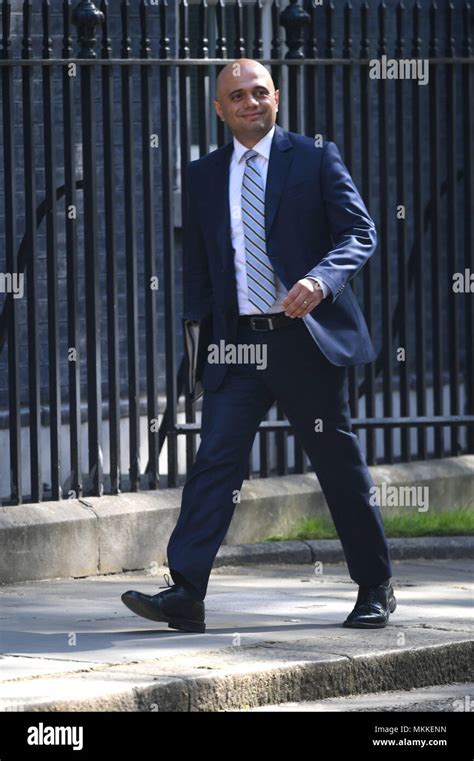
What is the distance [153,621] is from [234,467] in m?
0.64

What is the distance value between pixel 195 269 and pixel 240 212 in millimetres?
319

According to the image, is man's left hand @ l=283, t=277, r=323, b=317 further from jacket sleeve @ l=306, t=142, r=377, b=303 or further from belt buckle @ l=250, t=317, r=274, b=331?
belt buckle @ l=250, t=317, r=274, b=331

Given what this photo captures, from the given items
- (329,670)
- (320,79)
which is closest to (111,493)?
(329,670)

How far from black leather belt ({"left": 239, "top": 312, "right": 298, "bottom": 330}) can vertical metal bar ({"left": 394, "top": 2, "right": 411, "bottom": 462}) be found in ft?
8.68

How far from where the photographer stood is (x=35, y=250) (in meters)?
7.93

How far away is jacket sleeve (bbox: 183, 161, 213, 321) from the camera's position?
655cm

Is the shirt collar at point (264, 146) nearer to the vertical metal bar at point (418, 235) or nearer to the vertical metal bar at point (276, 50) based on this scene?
the vertical metal bar at point (276, 50)

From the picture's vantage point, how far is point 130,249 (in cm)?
822

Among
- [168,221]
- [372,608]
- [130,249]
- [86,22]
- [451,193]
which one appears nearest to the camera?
[372,608]

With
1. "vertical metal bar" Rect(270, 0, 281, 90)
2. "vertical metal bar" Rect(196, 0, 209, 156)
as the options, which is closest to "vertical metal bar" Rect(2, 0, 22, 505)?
"vertical metal bar" Rect(196, 0, 209, 156)

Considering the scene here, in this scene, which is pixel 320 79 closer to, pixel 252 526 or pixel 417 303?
pixel 417 303

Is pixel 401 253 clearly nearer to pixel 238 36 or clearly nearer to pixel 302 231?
pixel 238 36

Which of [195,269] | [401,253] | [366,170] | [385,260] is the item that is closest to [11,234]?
[195,269]
